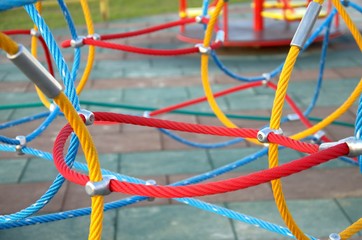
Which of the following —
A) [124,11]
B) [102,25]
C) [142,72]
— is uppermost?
[124,11]

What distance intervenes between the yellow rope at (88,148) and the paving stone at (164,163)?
1605 millimetres

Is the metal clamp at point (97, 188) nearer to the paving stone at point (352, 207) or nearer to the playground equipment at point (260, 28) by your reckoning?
the paving stone at point (352, 207)

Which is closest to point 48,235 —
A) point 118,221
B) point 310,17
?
point 118,221

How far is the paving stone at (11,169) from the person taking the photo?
288cm

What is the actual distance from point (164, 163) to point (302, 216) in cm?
84

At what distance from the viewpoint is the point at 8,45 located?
1056 millimetres

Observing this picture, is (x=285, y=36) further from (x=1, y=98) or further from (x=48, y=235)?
(x=48, y=235)

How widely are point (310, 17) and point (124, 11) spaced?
676 cm

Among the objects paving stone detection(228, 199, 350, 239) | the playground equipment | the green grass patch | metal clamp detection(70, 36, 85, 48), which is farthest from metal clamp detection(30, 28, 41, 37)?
the green grass patch

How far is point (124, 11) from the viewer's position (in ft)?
26.4

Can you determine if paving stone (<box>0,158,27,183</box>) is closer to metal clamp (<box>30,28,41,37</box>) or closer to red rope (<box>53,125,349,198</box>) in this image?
metal clamp (<box>30,28,41,37</box>)

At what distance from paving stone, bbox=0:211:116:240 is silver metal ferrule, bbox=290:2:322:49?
1.19 meters

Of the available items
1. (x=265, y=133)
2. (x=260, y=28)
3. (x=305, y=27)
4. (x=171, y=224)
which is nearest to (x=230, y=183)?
(x=265, y=133)

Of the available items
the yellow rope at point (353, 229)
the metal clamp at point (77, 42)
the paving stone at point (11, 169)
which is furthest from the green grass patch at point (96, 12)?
the yellow rope at point (353, 229)
